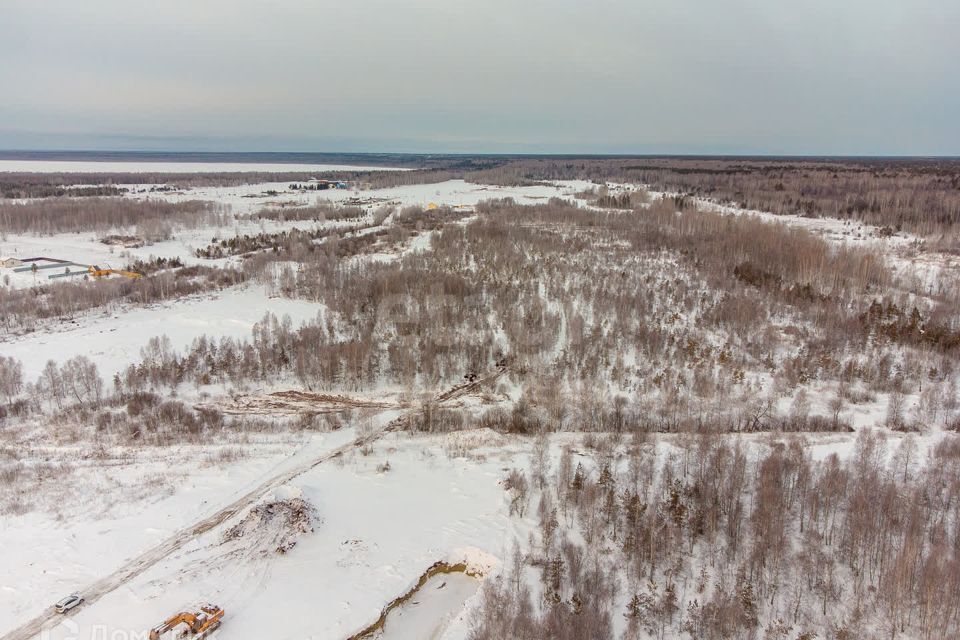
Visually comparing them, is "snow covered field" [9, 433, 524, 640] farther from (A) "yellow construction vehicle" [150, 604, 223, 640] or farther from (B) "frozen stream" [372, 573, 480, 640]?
(A) "yellow construction vehicle" [150, 604, 223, 640]

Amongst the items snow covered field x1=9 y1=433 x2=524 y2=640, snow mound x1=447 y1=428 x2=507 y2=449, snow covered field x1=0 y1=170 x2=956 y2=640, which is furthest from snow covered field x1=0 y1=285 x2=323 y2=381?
snow mound x1=447 y1=428 x2=507 y2=449

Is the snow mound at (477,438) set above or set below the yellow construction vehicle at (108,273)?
below

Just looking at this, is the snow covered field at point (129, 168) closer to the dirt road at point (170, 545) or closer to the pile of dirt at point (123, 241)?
the pile of dirt at point (123, 241)

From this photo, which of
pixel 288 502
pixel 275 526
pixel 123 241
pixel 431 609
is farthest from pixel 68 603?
pixel 123 241

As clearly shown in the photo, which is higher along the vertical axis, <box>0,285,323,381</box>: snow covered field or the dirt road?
<box>0,285,323,381</box>: snow covered field

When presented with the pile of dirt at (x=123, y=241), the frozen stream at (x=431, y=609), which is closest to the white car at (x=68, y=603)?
the frozen stream at (x=431, y=609)

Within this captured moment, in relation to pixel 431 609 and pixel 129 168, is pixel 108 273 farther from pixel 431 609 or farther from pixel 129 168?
pixel 129 168

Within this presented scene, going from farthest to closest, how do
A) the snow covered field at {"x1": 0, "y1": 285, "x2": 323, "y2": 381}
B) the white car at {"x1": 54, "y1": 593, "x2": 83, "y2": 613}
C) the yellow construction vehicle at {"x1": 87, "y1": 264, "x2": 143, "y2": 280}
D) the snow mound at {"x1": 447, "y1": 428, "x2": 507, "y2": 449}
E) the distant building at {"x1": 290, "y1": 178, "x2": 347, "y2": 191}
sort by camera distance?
the distant building at {"x1": 290, "y1": 178, "x2": 347, "y2": 191} → the yellow construction vehicle at {"x1": 87, "y1": 264, "x2": 143, "y2": 280} → the snow covered field at {"x1": 0, "y1": 285, "x2": 323, "y2": 381} → the snow mound at {"x1": 447, "y1": 428, "x2": 507, "y2": 449} → the white car at {"x1": 54, "y1": 593, "x2": 83, "y2": 613}
